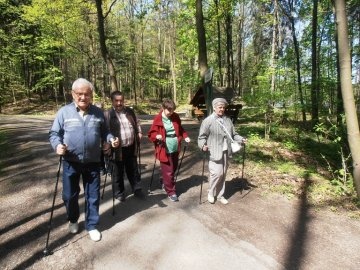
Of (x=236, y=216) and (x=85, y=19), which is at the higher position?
(x=85, y=19)

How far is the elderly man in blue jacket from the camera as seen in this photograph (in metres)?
4.35

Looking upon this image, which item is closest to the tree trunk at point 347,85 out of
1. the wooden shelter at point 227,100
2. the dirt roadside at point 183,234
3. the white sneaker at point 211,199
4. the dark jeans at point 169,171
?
the dirt roadside at point 183,234

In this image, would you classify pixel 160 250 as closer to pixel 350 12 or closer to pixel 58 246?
pixel 58 246

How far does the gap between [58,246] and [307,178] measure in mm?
5992

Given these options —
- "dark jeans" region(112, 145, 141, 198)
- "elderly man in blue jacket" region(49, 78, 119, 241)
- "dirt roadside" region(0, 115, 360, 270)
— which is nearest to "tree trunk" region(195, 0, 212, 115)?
"dirt roadside" region(0, 115, 360, 270)

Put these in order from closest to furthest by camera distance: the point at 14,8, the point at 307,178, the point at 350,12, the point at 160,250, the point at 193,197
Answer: the point at 160,250, the point at 193,197, the point at 307,178, the point at 350,12, the point at 14,8

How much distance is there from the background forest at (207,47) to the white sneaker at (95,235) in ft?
19.7

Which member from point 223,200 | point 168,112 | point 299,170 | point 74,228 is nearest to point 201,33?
point 299,170

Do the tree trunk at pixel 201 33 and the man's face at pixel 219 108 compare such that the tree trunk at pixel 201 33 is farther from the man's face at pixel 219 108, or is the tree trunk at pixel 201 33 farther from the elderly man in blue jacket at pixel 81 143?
the elderly man in blue jacket at pixel 81 143

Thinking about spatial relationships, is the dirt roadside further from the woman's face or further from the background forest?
the background forest

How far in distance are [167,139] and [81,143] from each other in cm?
211

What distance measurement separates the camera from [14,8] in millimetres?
25609

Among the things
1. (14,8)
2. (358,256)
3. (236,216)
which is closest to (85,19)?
(14,8)

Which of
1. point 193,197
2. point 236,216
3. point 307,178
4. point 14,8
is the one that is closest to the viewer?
point 236,216
